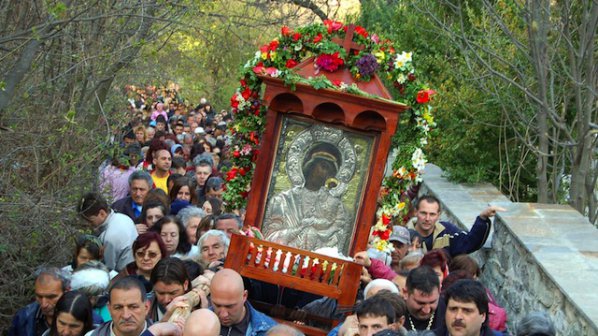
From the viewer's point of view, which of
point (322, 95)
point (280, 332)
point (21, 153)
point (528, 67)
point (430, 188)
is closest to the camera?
point (280, 332)

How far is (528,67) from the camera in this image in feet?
48.3

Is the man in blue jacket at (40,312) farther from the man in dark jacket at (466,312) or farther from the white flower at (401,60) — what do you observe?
the white flower at (401,60)

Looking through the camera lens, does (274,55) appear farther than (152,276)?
Yes

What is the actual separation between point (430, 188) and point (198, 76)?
1747cm

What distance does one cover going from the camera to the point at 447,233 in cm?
1216

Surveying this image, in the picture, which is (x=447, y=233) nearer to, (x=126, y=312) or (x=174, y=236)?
(x=174, y=236)

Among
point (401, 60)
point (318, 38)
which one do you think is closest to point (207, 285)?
point (318, 38)

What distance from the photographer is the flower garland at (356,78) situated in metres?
10.3

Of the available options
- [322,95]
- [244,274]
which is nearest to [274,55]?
[322,95]

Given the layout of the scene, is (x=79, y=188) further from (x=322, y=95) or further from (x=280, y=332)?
(x=280, y=332)

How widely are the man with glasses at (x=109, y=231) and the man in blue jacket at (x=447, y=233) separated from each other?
276 centimetres

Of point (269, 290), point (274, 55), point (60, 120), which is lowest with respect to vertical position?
point (269, 290)

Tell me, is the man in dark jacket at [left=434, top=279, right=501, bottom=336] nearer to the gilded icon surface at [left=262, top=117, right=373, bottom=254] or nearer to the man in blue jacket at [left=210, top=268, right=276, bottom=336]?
the man in blue jacket at [left=210, top=268, right=276, bottom=336]

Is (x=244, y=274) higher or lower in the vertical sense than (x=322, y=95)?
lower
